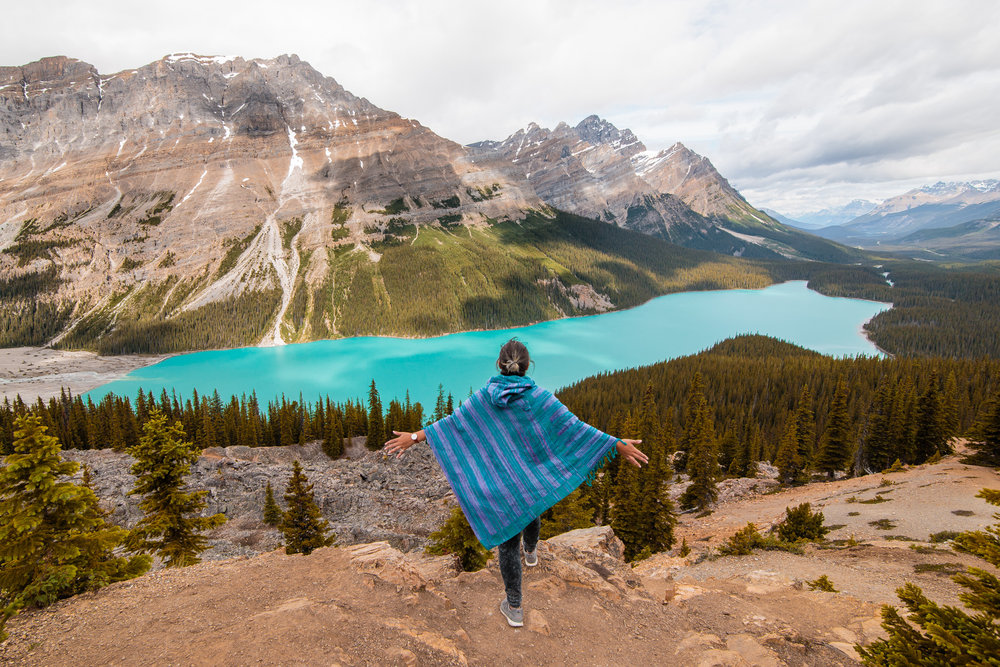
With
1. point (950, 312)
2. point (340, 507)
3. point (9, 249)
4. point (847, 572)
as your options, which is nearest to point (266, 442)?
point (340, 507)

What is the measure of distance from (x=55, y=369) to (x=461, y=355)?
100128 millimetres

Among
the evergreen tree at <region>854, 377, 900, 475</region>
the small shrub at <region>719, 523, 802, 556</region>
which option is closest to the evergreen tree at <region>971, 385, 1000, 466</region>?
the evergreen tree at <region>854, 377, 900, 475</region>

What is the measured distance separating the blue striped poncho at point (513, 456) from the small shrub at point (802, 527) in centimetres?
1408

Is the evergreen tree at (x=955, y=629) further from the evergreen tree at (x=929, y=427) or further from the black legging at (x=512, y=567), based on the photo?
the evergreen tree at (x=929, y=427)

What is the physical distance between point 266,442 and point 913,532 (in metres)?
65.4

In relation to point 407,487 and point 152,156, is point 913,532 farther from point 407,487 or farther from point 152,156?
point 152,156

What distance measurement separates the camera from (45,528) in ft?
29.1

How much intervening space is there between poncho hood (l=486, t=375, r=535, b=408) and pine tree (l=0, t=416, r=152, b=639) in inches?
318

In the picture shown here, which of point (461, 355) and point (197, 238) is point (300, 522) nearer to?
point (461, 355)

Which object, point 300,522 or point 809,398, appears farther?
point 809,398

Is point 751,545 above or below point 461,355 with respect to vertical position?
above

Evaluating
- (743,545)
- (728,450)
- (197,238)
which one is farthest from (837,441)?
(197,238)

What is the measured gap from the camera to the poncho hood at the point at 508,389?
5.80 meters

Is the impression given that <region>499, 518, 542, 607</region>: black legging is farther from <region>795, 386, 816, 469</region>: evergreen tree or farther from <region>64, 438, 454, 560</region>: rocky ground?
<region>795, 386, 816, 469</region>: evergreen tree
